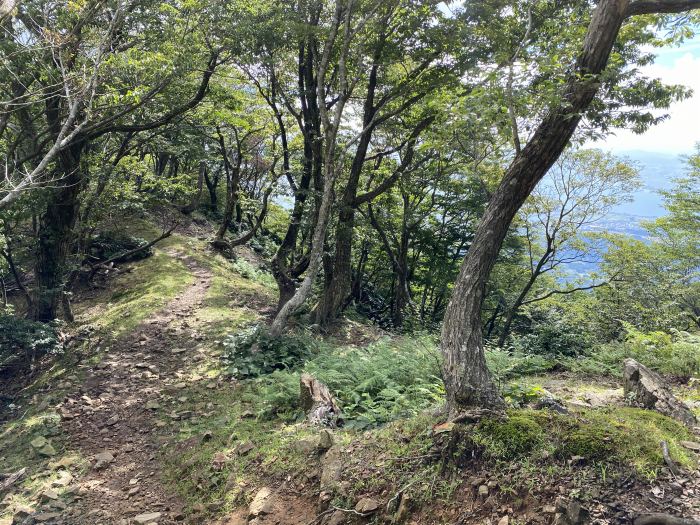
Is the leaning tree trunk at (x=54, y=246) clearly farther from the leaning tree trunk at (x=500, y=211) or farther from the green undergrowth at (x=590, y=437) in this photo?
the green undergrowth at (x=590, y=437)

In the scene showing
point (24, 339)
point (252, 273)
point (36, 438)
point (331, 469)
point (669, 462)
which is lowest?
point (36, 438)

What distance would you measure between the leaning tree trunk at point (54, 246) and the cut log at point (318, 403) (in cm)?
698

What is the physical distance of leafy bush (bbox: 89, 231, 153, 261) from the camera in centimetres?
1462

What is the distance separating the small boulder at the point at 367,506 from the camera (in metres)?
3.49

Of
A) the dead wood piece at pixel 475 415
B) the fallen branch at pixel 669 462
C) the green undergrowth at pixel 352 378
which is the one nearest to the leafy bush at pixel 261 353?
the green undergrowth at pixel 352 378

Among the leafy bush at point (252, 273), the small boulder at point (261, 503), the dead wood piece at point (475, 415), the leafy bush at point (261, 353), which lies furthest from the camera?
the leafy bush at point (252, 273)

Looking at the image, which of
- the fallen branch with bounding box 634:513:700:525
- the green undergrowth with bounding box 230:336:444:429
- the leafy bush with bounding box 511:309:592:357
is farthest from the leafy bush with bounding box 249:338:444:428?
the leafy bush with bounding box 511:309:592:357

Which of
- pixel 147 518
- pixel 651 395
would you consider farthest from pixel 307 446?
pixel 651 395

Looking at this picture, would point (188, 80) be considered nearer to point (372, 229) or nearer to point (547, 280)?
point (372, 229)

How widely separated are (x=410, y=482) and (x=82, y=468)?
4518mm

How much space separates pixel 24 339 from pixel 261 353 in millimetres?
4533

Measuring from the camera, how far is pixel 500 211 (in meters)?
4.54

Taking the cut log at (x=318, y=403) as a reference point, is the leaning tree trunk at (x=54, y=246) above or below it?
above

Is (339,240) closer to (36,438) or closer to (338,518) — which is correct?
(36,438)
